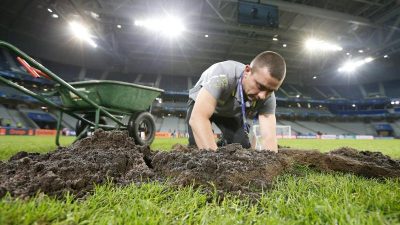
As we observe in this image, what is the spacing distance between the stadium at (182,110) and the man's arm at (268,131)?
0.36m

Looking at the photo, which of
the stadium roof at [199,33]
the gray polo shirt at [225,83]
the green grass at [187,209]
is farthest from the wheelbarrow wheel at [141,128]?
the stadium roof at [199,33]

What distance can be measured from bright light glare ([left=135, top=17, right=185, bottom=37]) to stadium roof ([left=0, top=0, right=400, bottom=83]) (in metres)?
0.49

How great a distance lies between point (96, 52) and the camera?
33125 mm

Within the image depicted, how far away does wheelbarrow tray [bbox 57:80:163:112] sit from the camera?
5184 mm

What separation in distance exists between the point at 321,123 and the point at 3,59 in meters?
45.9

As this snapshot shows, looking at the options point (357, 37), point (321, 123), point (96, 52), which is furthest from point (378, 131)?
point (96, 52)

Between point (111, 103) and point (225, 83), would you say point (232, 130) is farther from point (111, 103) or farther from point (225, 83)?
point (111, 103)

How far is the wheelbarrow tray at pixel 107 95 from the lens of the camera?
5.18 m

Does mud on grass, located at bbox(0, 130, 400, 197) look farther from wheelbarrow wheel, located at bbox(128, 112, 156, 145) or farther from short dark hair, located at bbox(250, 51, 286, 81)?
wheelbarrow wheel, located at bbox(128, 112, 156, 145)

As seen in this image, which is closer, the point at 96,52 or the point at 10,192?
the point at 10,192

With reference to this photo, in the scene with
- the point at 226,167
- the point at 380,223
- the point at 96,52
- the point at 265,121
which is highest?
the point at 96,52

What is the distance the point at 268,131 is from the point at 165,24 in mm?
20058

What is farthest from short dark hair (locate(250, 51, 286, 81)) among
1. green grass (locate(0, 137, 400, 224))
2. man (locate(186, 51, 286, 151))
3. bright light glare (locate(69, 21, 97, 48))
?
bright light glare (locate(69, 21, 97, 48))

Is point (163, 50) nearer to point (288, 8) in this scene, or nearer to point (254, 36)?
point (254, 36)
